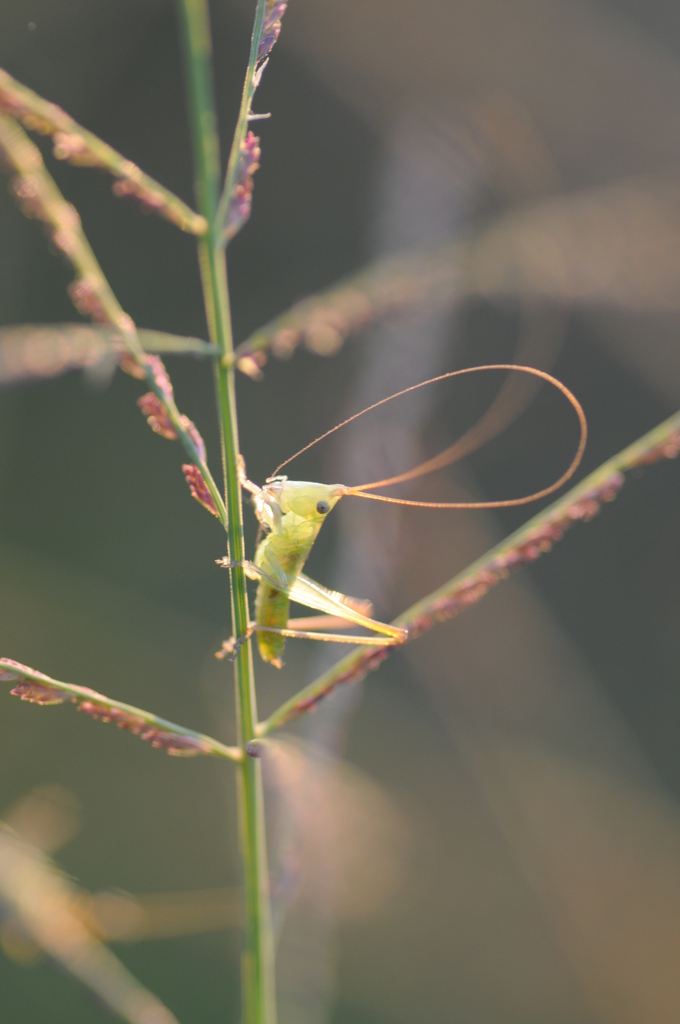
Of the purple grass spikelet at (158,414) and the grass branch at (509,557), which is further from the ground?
the purple grass spikelet at (158,414)

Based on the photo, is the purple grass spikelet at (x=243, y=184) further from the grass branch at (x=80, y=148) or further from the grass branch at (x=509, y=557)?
the grass branch at (x=509, y=557)

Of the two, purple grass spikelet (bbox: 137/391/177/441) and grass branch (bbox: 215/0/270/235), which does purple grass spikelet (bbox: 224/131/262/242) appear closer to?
grass branch (bbox: 215/0/270/235)

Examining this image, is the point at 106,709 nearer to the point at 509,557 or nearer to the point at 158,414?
the point at 158,414

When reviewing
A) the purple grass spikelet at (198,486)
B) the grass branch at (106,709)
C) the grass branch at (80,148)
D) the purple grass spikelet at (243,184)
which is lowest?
the grass branch at (106,709)

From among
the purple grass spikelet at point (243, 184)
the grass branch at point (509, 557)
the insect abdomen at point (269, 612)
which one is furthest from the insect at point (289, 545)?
the purple grass spikelet at point (243, 184)

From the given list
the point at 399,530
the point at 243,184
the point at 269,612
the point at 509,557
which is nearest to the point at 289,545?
the point at 269,612

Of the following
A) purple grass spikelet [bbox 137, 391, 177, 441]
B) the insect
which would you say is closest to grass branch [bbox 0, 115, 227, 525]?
purple grass spikelet [bbox 137, 391, 177, 441]
